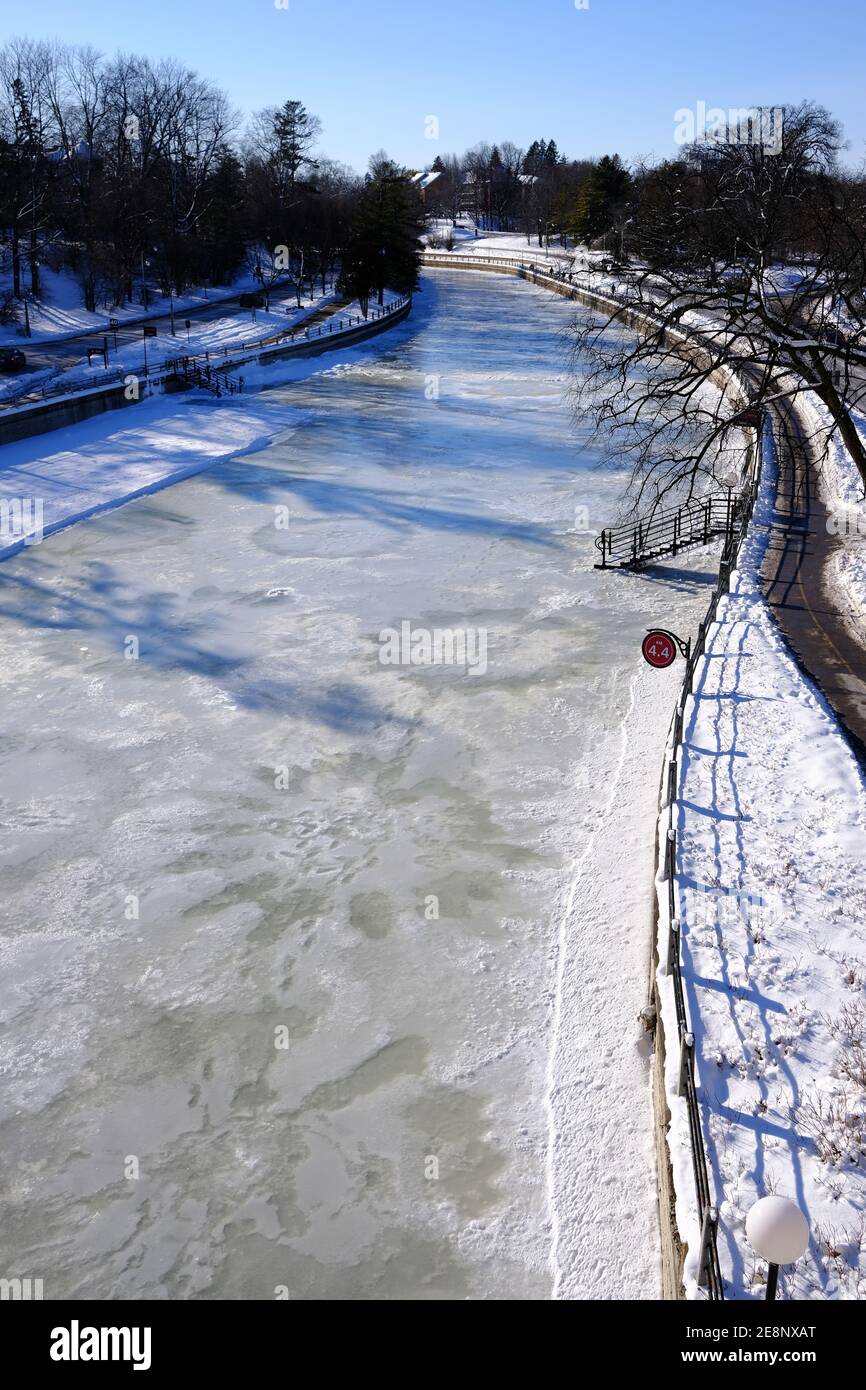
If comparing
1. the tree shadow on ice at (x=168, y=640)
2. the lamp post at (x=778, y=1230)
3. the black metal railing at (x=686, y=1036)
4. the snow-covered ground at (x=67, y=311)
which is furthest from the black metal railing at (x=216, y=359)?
the lamp post at (x=778, y=1230)

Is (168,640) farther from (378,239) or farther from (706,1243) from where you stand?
(378,239)

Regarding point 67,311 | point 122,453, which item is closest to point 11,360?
point 122,453

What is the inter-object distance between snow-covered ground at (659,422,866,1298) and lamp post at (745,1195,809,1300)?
211 centimetres

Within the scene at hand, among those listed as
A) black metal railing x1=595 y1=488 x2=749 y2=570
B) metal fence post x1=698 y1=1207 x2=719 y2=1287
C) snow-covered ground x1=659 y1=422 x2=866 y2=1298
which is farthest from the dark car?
metal fence post x1=698 y1=1207 x2=719 y2=1287

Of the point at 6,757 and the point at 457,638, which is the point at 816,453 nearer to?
the point at 457,638

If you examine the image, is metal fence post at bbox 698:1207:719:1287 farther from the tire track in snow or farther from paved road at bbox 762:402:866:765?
paved road at bbox 762:402:866:765

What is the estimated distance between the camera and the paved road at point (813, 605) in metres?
15.4

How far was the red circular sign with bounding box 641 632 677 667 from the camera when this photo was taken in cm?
1388

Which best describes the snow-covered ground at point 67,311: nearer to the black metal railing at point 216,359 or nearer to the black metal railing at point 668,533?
the black metal railing at point 216,359

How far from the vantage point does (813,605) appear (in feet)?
64.0

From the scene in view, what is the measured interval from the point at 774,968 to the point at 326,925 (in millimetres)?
4725

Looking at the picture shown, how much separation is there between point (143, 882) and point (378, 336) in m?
59.3

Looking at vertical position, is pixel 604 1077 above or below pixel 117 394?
below

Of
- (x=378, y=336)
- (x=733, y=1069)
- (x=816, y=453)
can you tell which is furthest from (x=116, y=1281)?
(x=378, y=336)
